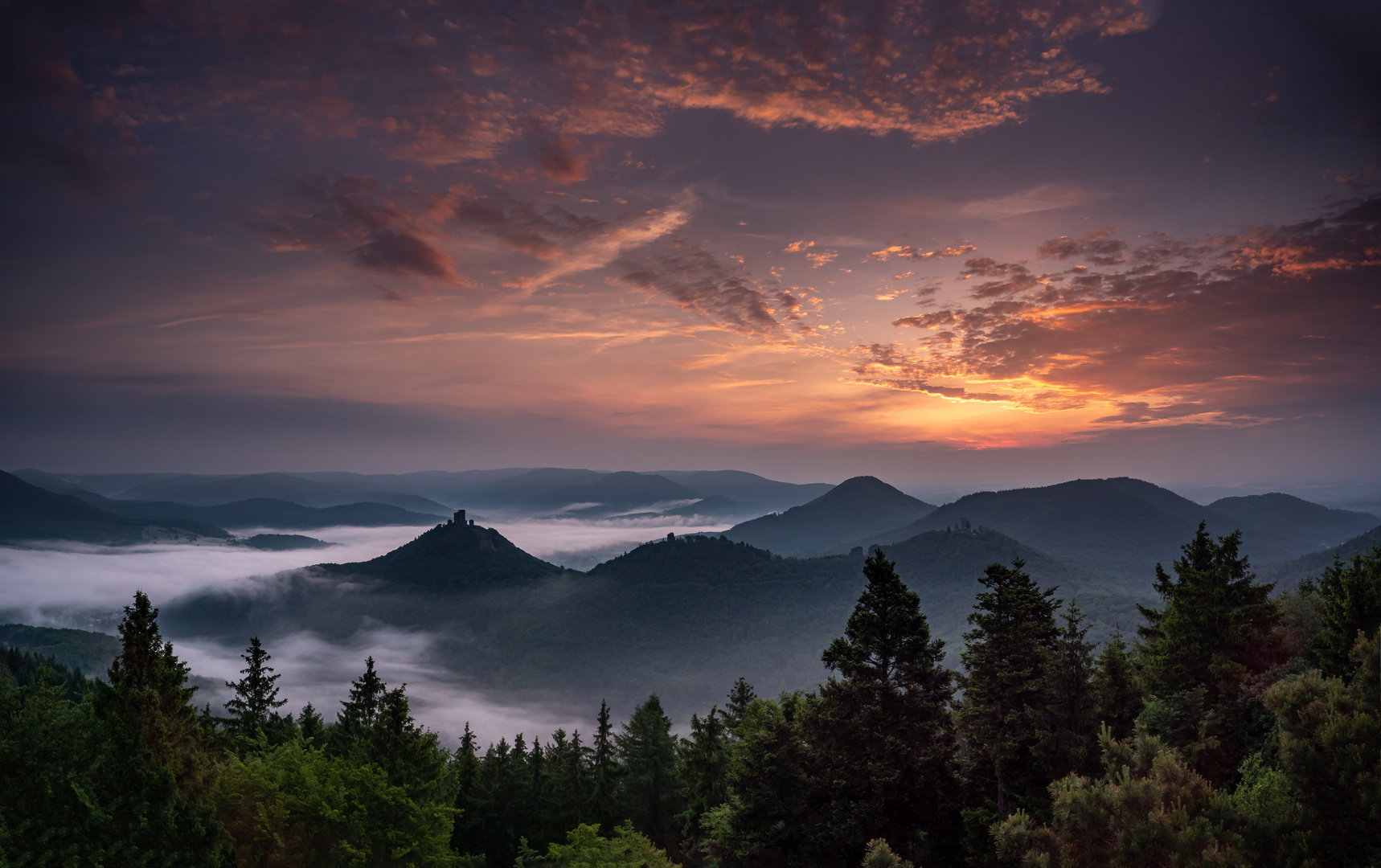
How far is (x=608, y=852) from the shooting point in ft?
108

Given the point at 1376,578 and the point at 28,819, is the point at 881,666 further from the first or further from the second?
the point at 28,819

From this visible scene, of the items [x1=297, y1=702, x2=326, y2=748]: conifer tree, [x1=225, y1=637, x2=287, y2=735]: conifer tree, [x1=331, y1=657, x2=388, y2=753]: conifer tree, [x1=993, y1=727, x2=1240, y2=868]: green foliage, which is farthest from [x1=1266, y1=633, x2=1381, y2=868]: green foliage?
[x1=297, y1=702, x2=326, y2=748]: conifer tree

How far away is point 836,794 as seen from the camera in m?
31.3

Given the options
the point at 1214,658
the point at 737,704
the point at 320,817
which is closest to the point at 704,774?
the point at 737,704

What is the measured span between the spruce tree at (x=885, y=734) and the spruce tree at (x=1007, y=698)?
1.42 m

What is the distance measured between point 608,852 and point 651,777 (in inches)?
1240

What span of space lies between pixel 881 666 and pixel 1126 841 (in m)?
15.4

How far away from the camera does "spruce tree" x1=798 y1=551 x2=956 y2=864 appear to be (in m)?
30.8

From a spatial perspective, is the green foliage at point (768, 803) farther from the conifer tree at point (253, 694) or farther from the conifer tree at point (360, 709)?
the conifer tree at point (253, 694)

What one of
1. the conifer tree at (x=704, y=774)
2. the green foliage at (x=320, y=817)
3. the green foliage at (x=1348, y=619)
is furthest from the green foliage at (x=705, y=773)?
the green foliage at (x=1348, y=619)

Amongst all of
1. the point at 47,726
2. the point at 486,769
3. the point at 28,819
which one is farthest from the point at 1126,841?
the point at 486,769

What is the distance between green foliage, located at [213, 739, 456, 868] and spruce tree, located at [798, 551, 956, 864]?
20.0 m

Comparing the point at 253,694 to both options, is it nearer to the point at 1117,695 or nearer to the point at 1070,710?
the point at 1070,710

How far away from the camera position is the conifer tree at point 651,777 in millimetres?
61281
